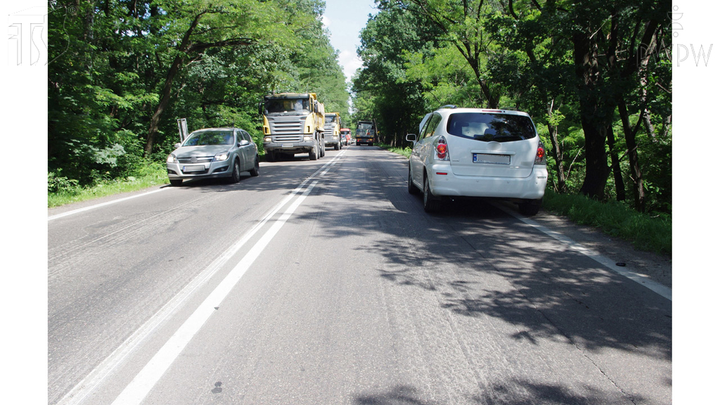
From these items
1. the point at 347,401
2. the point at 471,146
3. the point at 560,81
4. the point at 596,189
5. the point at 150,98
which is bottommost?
the point at 347,401

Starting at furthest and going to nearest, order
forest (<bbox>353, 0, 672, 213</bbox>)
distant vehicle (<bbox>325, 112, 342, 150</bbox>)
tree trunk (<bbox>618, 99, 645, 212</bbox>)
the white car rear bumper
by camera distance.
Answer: distant vehicle (<bbox>325, 112, 342, 150</bbox>) < tree trunk (<bbox>618, 99, 645, 212</bbox>) < forest (<bbox>353, 0, 672, 213</bbox>) < the white car rear bumper

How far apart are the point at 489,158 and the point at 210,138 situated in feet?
31.7

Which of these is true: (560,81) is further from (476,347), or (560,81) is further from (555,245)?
(476,347)

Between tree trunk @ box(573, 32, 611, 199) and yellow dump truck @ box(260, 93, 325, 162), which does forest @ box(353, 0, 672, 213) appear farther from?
yellow dump truck @ box(260, 93, 325, 162)

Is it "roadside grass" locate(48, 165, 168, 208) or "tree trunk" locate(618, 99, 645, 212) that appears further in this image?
"tree trunk" locate(618, 99, 645, 212)

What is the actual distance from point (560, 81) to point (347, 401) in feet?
28.2

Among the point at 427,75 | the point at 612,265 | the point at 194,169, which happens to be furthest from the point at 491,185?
the point at 427,75

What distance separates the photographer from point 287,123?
25.1 m

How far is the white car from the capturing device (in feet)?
25.0

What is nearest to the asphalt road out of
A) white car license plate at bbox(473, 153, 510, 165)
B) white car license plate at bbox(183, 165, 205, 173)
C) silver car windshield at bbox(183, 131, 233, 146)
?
white car license plate at bbox(473, 153, 510, 165)

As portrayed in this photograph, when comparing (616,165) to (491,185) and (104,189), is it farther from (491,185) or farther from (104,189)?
(104,189)

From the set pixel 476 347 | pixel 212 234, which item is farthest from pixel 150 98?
pixel 476 347

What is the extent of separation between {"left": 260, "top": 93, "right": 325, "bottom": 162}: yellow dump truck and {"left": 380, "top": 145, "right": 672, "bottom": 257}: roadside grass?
58.7 ft
